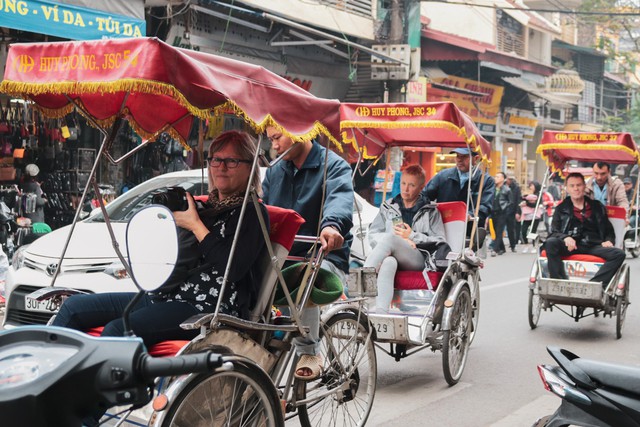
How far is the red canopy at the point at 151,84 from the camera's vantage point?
139 inches

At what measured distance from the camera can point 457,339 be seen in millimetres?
7082

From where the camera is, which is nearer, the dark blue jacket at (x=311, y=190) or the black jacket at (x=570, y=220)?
the dark blue jacket at (x=311, y=190)

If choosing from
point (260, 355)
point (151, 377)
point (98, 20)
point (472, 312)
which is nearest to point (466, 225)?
point (472, 312)

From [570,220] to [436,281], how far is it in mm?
2979

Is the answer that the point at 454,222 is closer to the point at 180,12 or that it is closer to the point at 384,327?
the point at 384,327

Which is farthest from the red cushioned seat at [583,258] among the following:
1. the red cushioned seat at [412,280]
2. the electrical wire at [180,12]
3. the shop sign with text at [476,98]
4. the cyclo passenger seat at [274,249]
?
the shop sign with text at [476,98]

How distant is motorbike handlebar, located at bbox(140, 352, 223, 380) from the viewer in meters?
2.11

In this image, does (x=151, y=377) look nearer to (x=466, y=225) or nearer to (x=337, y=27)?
(x=466, y=225)

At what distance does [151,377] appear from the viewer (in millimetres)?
2119

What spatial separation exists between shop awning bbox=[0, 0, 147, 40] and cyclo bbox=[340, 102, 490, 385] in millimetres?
5425

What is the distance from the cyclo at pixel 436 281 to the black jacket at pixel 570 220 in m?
1.97

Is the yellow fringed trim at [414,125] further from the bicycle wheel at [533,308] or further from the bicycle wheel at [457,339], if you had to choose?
the bicycle wheel at [533,308]

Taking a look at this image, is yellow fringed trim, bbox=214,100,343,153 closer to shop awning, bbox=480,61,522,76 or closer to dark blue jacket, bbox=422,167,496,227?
dark blue jacket, bbox=422,167,496,227

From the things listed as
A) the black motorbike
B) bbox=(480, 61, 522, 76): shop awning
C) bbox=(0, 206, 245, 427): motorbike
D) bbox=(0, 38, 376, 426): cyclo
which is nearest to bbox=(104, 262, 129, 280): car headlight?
bbox=(0, 38, 376, 426): cyclo
